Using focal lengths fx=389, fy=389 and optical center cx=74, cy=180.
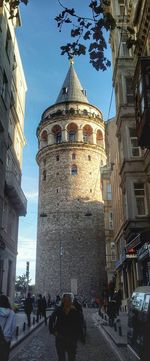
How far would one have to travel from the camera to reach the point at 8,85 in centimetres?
1761

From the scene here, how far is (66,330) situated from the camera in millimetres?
5770

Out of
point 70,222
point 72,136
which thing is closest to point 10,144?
point 70,222

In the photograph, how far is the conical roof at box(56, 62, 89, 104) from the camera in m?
48.0

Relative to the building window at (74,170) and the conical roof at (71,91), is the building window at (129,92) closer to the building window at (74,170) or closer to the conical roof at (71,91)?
the building window at (74,170)

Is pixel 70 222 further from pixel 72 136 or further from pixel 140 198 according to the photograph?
pixel 140 198

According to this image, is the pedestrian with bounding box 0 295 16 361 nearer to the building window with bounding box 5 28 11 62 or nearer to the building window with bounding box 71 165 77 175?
the building window with bounding box 5 28 11 62

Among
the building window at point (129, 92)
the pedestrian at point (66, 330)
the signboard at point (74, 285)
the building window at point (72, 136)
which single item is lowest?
the pedestrian at point (66, 330)

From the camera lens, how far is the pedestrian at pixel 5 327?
509 centimetres

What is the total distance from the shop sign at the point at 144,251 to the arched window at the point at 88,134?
30.0 metres

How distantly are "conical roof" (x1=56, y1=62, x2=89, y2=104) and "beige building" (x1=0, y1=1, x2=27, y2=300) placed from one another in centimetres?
2233

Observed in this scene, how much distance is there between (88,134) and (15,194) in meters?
26.7

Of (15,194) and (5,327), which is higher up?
(15,194)

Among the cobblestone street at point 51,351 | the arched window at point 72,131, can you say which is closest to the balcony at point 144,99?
the cobblestone street at point 51,351

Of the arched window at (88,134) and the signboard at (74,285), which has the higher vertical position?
the arched window at (88,134)
